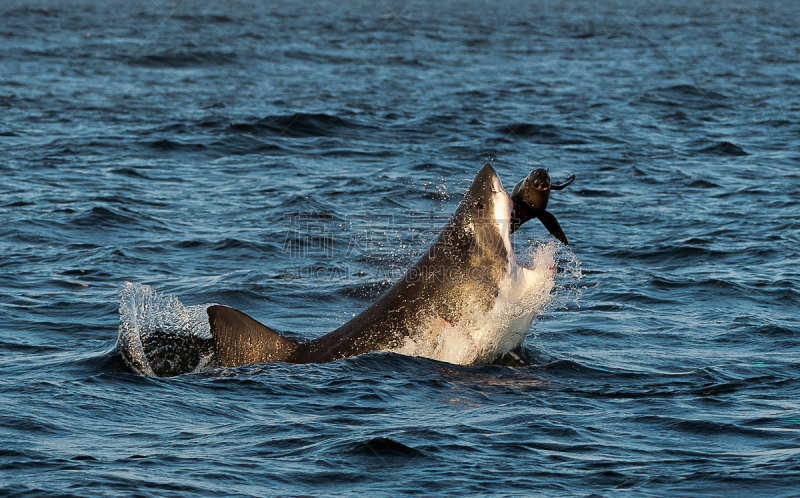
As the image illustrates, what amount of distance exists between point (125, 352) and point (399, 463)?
4367 millimetres

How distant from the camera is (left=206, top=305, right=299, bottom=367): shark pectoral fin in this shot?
10586 millimetres

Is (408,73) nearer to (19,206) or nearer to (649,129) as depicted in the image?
(649,129)

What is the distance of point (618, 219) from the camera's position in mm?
19547

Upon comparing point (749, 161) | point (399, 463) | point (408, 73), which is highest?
point (408, 73)

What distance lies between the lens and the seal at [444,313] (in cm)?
1106

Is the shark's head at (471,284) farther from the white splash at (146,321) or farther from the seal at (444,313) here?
the white splash at (146,321)

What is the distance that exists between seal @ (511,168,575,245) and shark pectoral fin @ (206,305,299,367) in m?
2.87

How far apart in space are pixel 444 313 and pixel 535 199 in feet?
5.22

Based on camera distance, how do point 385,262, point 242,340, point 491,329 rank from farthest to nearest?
point 385,262 < point 491,329 < point 242,340

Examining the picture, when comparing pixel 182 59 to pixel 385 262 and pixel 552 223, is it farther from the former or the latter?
pixel 552 223

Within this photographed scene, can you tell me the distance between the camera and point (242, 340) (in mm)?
10797

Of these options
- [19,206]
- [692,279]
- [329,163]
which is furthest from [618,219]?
[19,206]

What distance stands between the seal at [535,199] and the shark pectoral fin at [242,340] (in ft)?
9.42

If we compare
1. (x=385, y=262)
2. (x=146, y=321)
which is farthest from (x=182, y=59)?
(x=146, y=321)
